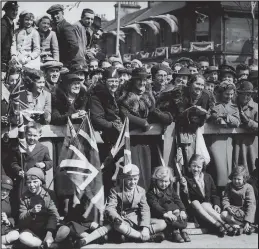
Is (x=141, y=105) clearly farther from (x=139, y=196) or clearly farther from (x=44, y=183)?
(x=44, y=183)

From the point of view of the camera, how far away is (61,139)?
4645mm

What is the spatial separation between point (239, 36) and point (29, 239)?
3.58 m

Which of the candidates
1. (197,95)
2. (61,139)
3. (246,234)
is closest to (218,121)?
(197,95)

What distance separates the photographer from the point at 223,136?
5258 millimetres

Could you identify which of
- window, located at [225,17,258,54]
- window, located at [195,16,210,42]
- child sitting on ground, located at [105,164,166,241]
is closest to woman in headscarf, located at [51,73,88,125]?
child sitting on ground, located at [105,164,166,241]

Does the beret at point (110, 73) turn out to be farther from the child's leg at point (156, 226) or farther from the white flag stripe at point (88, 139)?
the child's leg at point (156, 226)

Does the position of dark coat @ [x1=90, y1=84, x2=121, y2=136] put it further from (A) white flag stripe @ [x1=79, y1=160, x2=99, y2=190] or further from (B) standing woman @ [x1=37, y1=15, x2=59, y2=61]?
(B) standing woman @ [x1=37, y1=15, x2=59, y2=61]

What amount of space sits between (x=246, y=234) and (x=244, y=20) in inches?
107

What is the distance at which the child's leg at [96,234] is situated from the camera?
14.7 feet

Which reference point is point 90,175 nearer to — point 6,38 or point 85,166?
point 85,166

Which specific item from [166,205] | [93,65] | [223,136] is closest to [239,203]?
[223,136]

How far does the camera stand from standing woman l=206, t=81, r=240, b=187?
16.9ft

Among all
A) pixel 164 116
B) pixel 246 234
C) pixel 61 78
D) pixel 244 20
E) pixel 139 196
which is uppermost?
pixel 244 20

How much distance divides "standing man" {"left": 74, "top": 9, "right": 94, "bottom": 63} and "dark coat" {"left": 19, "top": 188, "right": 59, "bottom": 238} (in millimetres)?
1656
